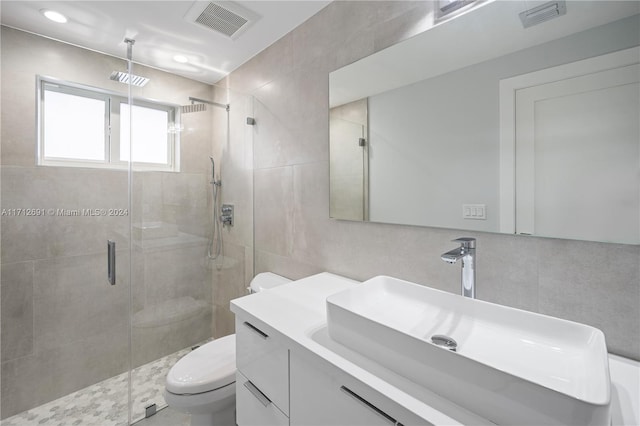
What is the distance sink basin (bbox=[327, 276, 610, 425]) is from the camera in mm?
502

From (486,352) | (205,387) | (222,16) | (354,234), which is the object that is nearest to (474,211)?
(486,352)

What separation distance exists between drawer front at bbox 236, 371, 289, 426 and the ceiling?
1.83 m

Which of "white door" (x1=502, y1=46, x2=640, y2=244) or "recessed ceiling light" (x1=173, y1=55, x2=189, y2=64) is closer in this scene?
"white door" (x1=502, y1=46, x2=640, y2=244)

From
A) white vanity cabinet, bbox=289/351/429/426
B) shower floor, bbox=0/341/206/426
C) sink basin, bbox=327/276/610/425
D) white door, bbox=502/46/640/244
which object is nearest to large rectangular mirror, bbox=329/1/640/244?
white door, bbox=502/46/640/244

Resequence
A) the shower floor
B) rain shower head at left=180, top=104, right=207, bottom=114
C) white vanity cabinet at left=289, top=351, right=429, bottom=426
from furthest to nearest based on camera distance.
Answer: rain shower head at left=180, top=104, right=207, bottom=114, the shower floor, white vanity cabinet at left=289, top=351, right=429, bottom=426

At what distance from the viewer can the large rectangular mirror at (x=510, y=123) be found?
0.77 m

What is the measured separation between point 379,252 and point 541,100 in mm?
808

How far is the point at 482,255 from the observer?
1.02m

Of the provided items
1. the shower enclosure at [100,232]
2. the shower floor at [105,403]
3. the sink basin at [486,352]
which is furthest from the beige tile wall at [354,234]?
the shower floor at [105,403]

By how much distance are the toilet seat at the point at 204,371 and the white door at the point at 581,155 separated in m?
1.47

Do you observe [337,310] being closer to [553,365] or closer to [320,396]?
[320,396]

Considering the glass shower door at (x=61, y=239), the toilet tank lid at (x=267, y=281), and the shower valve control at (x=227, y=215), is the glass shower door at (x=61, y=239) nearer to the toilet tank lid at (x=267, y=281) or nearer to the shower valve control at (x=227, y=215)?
the shower valve control at (x=227, y=215)

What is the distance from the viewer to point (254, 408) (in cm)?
103

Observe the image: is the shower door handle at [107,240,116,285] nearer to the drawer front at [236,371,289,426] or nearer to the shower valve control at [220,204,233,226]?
the shower valve control at [220,204,233,226]
